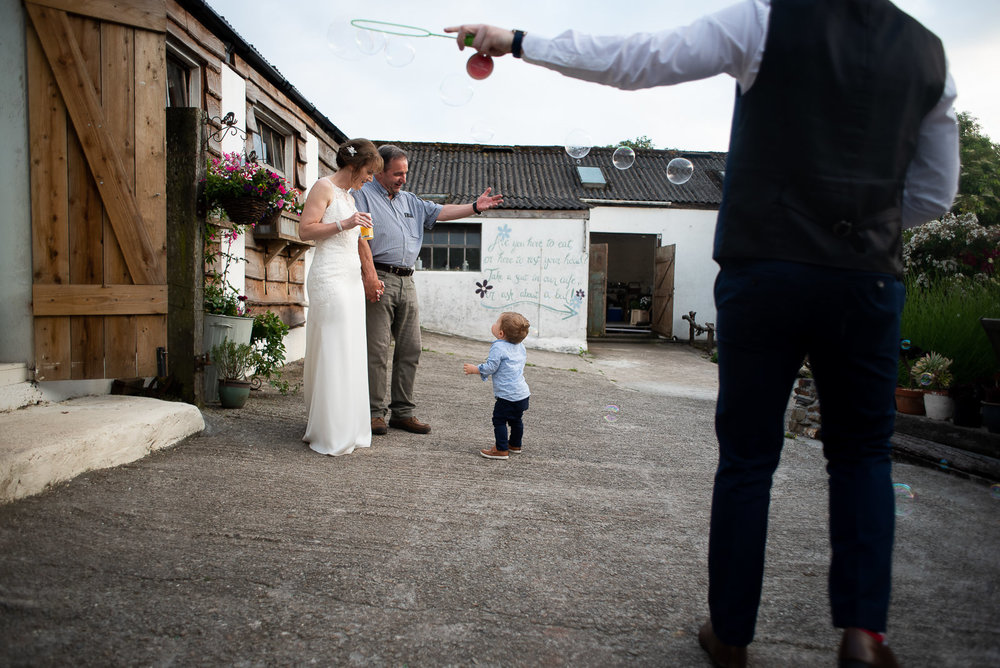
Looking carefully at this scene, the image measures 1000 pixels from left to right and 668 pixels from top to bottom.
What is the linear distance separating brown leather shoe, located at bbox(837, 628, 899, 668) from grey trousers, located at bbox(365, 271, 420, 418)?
10.6 ft

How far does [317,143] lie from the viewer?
346 inches

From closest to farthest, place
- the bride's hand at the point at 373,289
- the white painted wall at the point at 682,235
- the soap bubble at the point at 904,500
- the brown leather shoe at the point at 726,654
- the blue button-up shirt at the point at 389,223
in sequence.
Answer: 1. the brown leather shoe at the point at 726,654
2. the soap bubble at the point at 904,500
3. the bride's hand at the point at 373,289
4. the blue button-up shirt at the point at 389,223
5. the white painted wall at the point at 682,235

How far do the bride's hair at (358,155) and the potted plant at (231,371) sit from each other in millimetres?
1949

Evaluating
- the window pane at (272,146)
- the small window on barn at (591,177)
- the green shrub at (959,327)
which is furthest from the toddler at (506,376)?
the small window on barn at (591,177)

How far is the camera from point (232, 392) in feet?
16.2

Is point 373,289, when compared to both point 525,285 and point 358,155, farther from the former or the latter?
point 525,285

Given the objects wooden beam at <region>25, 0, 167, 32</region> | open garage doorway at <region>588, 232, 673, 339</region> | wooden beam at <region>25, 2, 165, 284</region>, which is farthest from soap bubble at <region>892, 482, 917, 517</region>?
open garage doorway at <region>588, 232, 673, 339</region>

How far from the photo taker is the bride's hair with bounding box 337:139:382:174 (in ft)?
12.9

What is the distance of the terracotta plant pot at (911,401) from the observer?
188 inches

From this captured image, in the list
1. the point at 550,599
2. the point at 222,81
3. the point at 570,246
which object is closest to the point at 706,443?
the point at 550,599

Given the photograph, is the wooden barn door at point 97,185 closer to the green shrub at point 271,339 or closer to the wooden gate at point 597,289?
the green shrub at point 271,339

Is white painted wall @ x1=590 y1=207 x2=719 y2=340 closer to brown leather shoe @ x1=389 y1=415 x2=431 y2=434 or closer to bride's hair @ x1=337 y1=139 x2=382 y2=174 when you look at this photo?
brown leather shoe @ x1=389 y1=415 x2=431 y2=434

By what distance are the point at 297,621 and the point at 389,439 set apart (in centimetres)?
247

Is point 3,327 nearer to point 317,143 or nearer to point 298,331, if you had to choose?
point 298,331
